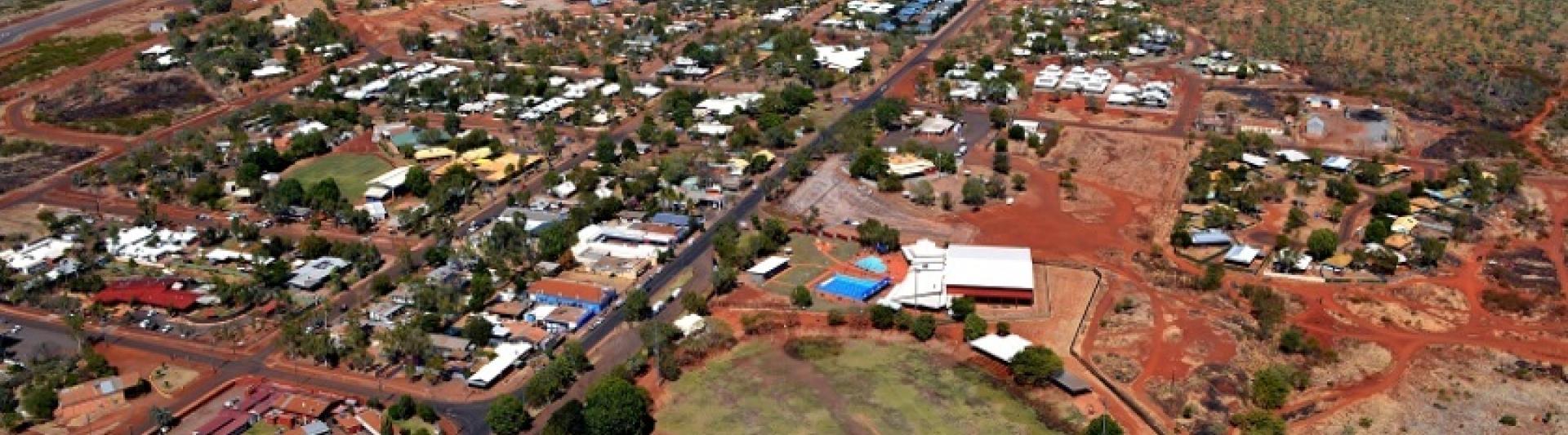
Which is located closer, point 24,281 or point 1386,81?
point 24,281

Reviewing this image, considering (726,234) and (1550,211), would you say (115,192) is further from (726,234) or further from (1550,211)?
(1550,211)

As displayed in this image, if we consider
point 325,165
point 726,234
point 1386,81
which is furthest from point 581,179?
A: point 1386,81

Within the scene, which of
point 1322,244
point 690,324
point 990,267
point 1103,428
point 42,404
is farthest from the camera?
point 1322,244

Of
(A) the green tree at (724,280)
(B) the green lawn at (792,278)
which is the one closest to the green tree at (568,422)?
(A) the green tree at (724,280)

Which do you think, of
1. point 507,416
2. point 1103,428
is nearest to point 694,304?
point 507,416

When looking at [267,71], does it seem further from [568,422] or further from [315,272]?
[568,422]

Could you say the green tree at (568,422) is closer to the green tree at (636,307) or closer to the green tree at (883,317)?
the green tree at (636,307)
